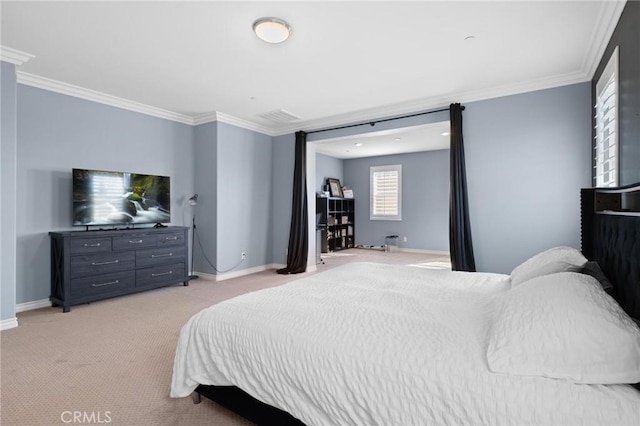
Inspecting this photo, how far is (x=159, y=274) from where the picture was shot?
450 cm

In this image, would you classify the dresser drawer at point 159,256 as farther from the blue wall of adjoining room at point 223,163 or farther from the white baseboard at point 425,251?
the white baseboard at point 425,251

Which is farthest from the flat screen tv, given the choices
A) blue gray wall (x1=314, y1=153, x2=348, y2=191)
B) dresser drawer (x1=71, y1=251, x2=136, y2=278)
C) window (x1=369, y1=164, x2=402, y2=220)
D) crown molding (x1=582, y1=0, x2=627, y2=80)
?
window (x1=369, y1=164, x2=402, y2=220)

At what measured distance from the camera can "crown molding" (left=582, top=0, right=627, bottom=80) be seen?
240cm

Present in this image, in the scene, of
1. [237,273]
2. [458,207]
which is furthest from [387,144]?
[237,273]

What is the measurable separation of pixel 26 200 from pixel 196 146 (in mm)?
2398

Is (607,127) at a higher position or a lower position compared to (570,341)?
higher

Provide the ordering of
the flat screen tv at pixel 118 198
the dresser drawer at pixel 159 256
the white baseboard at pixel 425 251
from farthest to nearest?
the white baseboard at pixel 425 251, the dresser drawer at pixel 159 256, the flat screen tv at pixel 118 198

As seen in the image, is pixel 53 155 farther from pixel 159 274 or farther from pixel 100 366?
pixel 100 366

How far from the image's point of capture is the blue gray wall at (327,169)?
8516mm

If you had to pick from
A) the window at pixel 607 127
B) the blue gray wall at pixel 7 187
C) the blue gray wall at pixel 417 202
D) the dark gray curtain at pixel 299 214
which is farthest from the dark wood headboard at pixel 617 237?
the blue gray wall at pixel 417 202

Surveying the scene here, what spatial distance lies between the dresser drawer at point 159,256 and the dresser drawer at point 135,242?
9 cm

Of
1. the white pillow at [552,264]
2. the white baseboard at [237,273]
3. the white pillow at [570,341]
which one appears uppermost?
the white pillow at [552,264]

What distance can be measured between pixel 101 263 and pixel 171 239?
93 cm

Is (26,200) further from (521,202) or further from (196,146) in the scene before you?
(521,202)
